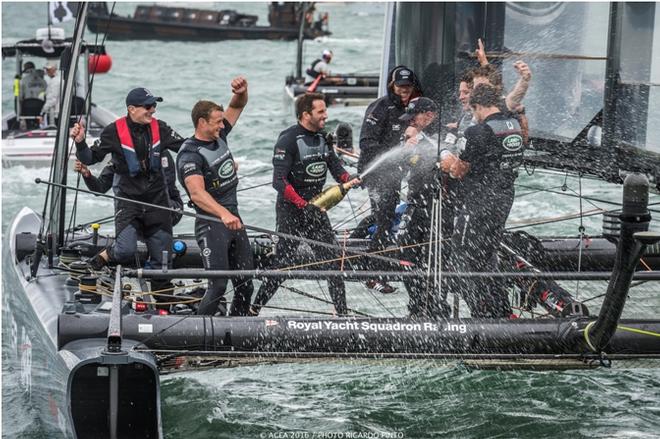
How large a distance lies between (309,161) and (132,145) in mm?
1037

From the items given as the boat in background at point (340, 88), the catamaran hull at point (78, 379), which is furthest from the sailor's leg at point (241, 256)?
the boat in background at point (340, 88)

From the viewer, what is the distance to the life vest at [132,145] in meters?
6.78

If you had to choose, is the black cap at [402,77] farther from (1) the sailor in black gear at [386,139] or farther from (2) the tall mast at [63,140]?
(2) the tall mast at [63,140]

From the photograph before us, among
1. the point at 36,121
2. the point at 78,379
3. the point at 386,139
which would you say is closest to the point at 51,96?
the point at 36,121

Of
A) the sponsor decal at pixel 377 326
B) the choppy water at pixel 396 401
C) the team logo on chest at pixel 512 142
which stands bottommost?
the choppy water at pixel 396 401

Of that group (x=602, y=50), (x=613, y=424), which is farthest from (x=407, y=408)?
(x=602, y=50)

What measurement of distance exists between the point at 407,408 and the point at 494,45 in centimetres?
294

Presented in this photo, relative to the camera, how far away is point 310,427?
6461mm

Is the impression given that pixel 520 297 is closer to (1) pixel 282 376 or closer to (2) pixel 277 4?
(1) pixel 282 376

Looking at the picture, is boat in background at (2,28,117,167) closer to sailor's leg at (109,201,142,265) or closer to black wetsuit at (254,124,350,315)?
sailor's leg at (109,201,142,265)

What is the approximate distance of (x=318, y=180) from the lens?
7.07m

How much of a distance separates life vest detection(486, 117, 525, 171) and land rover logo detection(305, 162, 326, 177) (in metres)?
1.10

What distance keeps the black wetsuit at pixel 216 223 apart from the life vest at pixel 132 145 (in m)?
0.47

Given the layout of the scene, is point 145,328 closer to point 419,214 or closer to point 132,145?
point 132,145
